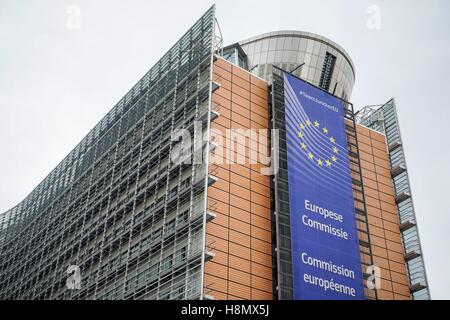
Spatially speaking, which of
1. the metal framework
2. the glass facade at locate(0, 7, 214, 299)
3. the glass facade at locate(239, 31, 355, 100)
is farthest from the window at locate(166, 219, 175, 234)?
the glass facade at locate(239, 31, 355, 100)

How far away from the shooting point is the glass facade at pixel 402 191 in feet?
233

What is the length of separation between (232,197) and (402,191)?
27.7 metres

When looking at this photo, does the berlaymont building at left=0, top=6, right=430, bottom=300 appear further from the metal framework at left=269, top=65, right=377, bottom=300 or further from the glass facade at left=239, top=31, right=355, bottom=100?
the glass facade at left=239, top=31, right=355, bottom=100

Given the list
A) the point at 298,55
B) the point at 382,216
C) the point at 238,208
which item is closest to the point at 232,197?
the point at 238,208

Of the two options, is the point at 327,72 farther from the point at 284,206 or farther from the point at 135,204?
the point at 135,204

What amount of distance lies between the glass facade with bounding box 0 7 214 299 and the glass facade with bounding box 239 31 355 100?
2156cm

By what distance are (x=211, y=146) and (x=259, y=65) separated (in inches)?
1491

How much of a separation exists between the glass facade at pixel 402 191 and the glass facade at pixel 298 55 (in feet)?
38.1

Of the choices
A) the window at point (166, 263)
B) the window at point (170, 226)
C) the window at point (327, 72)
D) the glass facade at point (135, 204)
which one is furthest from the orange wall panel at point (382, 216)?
the window at point (170, 226)

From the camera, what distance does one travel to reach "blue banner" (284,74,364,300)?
59.3 meters

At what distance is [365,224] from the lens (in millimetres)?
69750

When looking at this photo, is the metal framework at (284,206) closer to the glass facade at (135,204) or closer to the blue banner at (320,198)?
the blue banner at (320,198)
